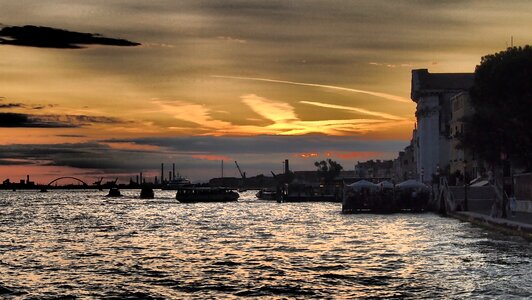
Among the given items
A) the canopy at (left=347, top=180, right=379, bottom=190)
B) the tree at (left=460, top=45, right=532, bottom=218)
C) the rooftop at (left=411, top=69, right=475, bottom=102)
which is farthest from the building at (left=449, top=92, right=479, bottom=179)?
the tree at (left=460, top=45, right=532, bottom=218)

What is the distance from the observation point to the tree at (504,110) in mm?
75062

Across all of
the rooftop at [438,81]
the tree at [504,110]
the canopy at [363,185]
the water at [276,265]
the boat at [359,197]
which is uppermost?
the rooftop at [438,81]

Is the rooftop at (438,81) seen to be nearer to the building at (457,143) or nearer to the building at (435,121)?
the building at (435,121)

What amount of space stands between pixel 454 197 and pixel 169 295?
65837mm

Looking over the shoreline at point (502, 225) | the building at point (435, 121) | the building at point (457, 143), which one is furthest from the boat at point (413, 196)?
the building at point (435, 121)

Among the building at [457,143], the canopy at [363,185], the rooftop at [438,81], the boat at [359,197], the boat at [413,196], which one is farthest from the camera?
the rooftop at [438,81]

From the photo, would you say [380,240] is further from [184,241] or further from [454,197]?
[454,197]

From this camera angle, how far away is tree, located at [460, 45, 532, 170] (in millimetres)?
75062

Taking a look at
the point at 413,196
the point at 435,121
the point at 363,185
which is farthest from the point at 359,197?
the point at 435,121

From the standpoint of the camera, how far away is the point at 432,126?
150375mm

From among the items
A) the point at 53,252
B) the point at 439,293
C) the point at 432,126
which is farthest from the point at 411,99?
the point at 439,293

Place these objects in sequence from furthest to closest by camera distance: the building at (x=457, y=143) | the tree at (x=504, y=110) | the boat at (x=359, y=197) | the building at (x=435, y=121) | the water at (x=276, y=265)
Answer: the building at (x=435, y=121) → the building at (x=457, y=143) → the boat at (x=359, y=197) → the tree at (x=504, y=110) → the water at (x=276, y=265)

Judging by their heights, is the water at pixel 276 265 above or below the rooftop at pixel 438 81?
below

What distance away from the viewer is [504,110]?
75688mm
